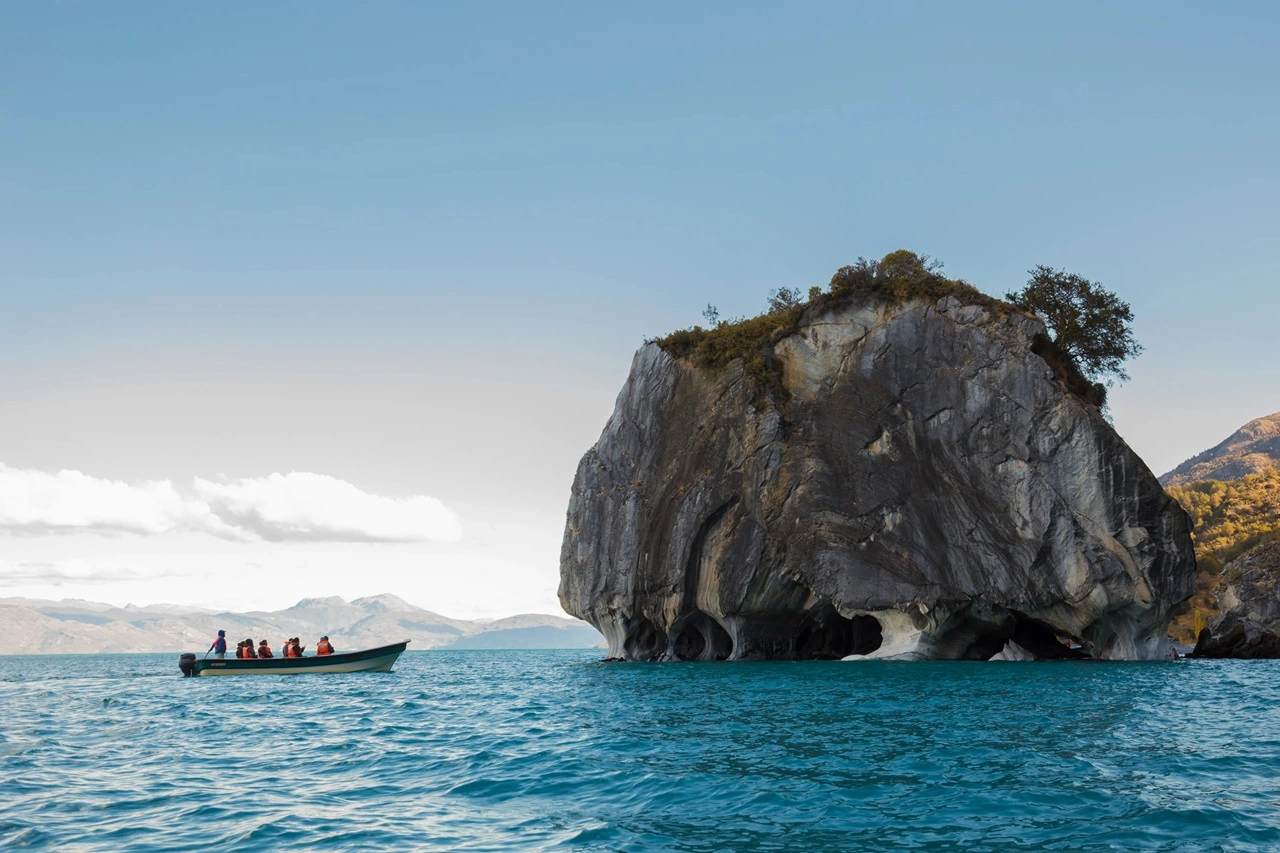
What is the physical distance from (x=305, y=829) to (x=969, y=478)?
1775 inches

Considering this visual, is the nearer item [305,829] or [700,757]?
[305,829]

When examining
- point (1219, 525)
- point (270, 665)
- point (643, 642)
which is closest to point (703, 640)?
point (643, 642)

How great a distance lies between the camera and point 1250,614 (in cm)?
5647

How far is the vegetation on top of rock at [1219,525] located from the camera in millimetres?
95875

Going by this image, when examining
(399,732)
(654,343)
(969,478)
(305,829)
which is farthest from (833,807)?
(654,343)

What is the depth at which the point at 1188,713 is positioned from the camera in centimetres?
2264

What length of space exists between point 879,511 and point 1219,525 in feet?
279

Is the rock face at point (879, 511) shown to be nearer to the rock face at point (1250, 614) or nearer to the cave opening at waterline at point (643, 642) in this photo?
the cave opening at waterline at point (643, 642)

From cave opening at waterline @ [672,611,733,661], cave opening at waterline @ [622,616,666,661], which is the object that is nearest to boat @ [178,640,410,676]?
cave opening at waterline @ [622,616,666,661]

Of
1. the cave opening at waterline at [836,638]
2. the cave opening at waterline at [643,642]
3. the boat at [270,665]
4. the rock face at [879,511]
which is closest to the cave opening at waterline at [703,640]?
the rock face at [879,511]

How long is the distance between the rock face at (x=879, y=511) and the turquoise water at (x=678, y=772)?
17.4 meters

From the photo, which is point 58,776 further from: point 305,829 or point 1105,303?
point 1105,303

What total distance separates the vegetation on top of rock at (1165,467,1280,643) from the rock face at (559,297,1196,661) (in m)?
44.5

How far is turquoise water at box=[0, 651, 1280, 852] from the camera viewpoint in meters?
11.9
